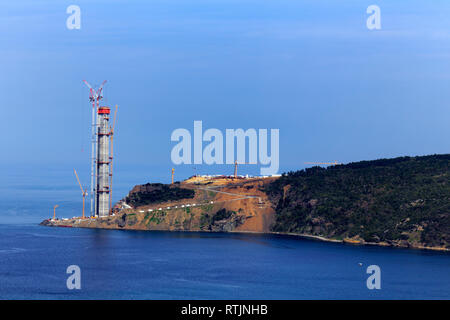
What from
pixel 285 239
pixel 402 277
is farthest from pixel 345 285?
pixel 285 239

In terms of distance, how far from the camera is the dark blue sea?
130m

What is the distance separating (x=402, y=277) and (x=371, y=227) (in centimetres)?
5321

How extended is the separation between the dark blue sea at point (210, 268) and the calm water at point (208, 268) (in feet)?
0.55

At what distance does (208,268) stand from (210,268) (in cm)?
37

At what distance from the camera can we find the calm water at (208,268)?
130500 millimetres

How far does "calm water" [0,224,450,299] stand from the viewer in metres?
130

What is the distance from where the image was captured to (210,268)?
15350 centimetres

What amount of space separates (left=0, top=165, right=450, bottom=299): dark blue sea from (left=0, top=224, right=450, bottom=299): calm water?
0.55ft

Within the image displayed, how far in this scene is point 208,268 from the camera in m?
154
